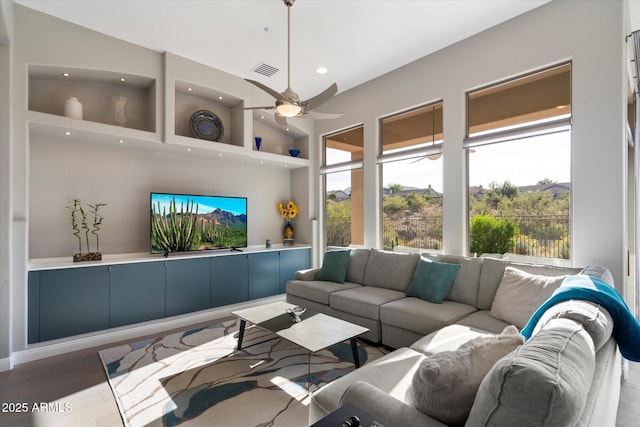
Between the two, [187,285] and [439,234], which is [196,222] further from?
[439,234]

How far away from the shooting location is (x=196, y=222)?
4.63 m

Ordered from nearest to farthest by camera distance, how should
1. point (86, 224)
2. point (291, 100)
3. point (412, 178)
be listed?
point (291, 100), point (86, 224), point (412, 178)

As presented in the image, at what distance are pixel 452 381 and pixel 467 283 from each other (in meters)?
2.38

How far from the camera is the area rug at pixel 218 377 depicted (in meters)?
2.23

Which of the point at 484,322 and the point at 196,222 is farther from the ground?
the point at 196,222

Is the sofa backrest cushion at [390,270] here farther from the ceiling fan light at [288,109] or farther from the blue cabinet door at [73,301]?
the blue cabinet door at [73,301]

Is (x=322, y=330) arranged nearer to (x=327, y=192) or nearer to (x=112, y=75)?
(x=327, y=192)

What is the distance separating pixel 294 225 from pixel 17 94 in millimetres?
4068

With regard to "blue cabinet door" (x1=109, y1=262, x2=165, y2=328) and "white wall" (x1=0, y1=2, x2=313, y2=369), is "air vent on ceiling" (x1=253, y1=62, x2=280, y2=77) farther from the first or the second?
"blue cabinet door" (x1=109, y1=262, x2=165, y2=328)

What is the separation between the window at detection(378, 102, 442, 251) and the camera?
164 inches

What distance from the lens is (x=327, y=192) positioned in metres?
5.73

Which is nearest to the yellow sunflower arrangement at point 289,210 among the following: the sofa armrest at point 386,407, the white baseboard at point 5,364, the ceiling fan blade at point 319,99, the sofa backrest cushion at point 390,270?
the sofa backrest cushion at point 390,270

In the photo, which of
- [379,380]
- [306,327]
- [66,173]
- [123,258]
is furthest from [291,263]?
[379,380]

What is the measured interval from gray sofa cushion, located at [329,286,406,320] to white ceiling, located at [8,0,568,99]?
2.94 metres
